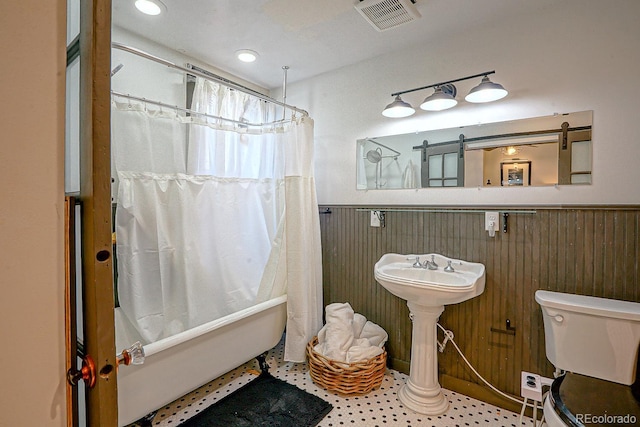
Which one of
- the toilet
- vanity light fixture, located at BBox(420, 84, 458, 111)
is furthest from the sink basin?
vanity light fixture, located at BBox(420, 84, 458, 111)

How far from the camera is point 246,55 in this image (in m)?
2.46

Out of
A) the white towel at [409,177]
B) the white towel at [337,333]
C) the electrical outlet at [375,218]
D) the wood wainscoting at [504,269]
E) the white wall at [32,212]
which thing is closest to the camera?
the white wall at [32,212]

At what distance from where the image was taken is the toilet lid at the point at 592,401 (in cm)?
117

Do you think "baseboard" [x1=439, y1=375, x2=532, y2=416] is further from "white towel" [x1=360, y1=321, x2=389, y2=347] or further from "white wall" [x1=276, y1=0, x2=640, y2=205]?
"white wall" [x1=276, y1=0, x2=640, y2=205]

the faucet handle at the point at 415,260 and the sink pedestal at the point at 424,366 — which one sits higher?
the faucet handle at the point at 415,260

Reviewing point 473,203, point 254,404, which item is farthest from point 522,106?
point 254,404

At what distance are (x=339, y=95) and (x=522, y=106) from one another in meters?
1.41

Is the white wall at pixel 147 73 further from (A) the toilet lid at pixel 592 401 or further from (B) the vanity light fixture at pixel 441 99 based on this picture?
(A) the toilet lid at pixel 592 401

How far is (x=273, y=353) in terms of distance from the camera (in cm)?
263

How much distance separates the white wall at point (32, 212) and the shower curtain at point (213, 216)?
145 cm

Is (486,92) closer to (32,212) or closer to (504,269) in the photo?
(504,269)

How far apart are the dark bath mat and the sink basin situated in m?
0.91

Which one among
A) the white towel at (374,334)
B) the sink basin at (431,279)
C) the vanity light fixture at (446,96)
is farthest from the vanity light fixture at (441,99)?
the white towel at (374,334)

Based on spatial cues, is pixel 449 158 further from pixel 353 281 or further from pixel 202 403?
pixel 202 403
